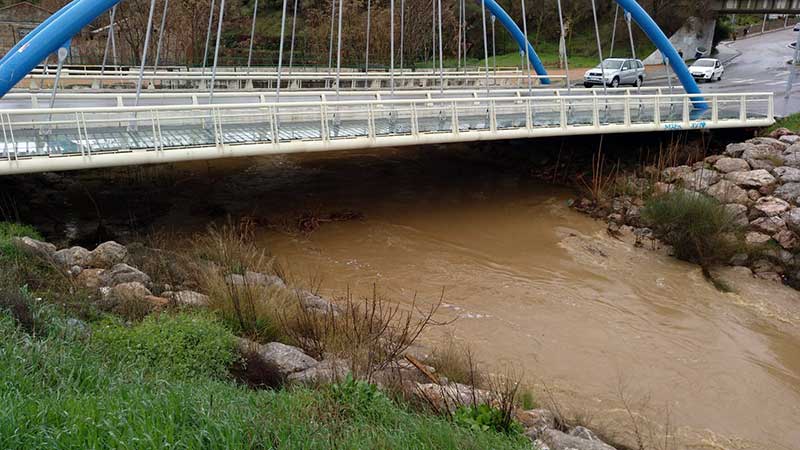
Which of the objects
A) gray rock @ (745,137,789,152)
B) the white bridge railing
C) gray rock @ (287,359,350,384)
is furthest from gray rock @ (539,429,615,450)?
gray rock @ (745,137,789,152)

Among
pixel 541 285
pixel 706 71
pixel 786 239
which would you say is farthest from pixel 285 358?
pixel 706 71

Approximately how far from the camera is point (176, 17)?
1244 inches

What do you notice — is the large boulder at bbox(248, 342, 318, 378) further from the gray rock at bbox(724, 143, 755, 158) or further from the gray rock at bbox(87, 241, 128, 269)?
the gray rock at bbox(724, 143, 755, 158)

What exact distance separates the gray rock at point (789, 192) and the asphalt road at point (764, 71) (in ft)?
19.8

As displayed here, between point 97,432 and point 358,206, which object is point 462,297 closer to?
point 358,206

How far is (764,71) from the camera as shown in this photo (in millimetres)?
33438

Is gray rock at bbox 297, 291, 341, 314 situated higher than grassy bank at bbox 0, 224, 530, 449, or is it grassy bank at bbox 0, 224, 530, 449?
grassy bank at bbox 0, 224, 530, 449

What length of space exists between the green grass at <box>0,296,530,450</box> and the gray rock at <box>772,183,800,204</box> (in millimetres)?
12229

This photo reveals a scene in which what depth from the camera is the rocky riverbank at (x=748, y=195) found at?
1279 centimetres

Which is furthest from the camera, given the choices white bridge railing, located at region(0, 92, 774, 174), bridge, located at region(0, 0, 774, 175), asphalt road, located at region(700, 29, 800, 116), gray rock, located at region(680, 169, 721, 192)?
asphalt road, located at region(700, 29, 800, 116)

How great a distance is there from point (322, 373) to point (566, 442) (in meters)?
2.43

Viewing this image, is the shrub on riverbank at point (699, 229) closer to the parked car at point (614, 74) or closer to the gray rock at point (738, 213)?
the gray rock at point (738, 213)

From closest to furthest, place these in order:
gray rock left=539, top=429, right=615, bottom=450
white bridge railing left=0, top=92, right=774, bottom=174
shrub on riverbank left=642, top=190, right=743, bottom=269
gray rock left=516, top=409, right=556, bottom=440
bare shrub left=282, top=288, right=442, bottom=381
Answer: gray rock left=539, top=429, right=615, bottom=450
gray rock left=516, top=409, right=556, bottom=440
bare shrub left=282, top=288, right=442, bottom=381
white bridge railing left=0, top=92, right=774, bottom=174
shrub on riverbank left=642, top=190, right=743, bottom=269

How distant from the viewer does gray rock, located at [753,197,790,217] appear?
13594 millimetres
